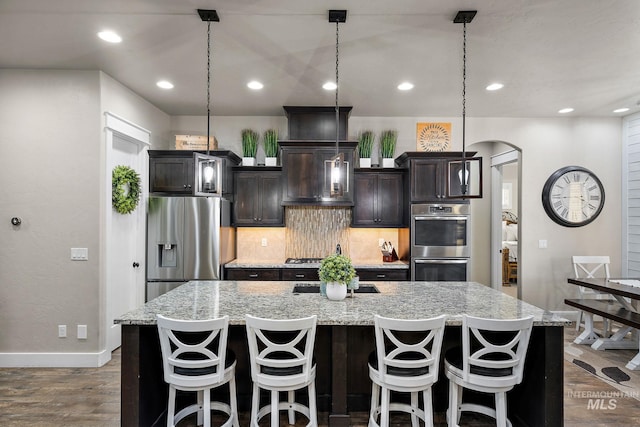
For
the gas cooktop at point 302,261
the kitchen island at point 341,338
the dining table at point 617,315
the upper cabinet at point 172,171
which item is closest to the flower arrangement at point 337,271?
the kitchen island at point 341,338

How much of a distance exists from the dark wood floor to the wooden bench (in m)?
0.71

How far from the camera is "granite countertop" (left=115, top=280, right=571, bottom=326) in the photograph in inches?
89.7

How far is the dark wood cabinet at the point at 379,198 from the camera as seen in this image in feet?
16.0

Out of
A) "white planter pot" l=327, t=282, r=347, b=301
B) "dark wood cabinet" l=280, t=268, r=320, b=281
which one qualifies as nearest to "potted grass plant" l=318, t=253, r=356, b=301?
"white planter pot" l=327, t=282, r=347, b=301

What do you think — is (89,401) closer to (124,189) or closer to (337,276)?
(124,189)

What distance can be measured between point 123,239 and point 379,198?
3.26 m

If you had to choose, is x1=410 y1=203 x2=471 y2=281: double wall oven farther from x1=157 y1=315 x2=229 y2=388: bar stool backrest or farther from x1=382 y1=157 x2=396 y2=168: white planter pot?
x1=157 y1=315 x2=229 y2=388: bar stool backrest

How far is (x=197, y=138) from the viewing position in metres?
4.69

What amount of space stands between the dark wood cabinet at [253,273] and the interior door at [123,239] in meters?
1.12

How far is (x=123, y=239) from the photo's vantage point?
414cm

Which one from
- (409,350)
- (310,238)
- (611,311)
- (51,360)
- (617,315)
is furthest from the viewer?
(310,238)

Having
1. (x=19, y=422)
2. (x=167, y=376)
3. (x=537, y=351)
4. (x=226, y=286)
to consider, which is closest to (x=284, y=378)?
(x=167, y=376)

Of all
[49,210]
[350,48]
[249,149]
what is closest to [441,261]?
[350,48]

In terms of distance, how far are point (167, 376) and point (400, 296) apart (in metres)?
1.77
